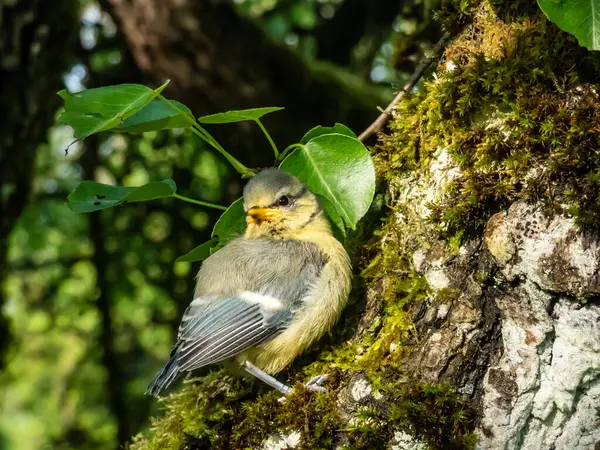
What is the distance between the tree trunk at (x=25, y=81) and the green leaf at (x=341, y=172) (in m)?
2.31

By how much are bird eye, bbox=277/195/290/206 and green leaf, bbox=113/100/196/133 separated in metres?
0.48

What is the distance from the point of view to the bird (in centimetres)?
202

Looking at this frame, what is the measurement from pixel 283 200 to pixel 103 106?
0.75 metres

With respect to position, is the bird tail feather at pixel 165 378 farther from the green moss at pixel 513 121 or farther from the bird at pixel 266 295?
the green moss at pixel 513 121

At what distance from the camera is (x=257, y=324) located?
2.05m

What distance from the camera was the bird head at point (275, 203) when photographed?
2.31m

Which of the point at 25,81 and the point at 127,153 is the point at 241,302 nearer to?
the point at 25,81

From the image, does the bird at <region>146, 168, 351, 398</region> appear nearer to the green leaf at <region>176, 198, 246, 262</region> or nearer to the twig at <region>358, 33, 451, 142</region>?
the green leaf at <region>176, 198, 246, 262</region>

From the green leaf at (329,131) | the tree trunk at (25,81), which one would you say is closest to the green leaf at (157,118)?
the green leaf at (329,131)

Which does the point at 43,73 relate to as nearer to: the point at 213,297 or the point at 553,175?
the point at 213,297

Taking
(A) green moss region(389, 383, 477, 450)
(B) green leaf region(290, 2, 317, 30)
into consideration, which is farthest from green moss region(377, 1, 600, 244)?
(B) green leaf region(290, 2, 317, 30)

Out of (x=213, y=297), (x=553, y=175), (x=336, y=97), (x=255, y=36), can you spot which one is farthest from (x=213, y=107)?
(x=553, y=175)

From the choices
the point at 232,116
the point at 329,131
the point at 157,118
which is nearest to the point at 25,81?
the point at 157,118

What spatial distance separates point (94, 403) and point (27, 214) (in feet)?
4.96
